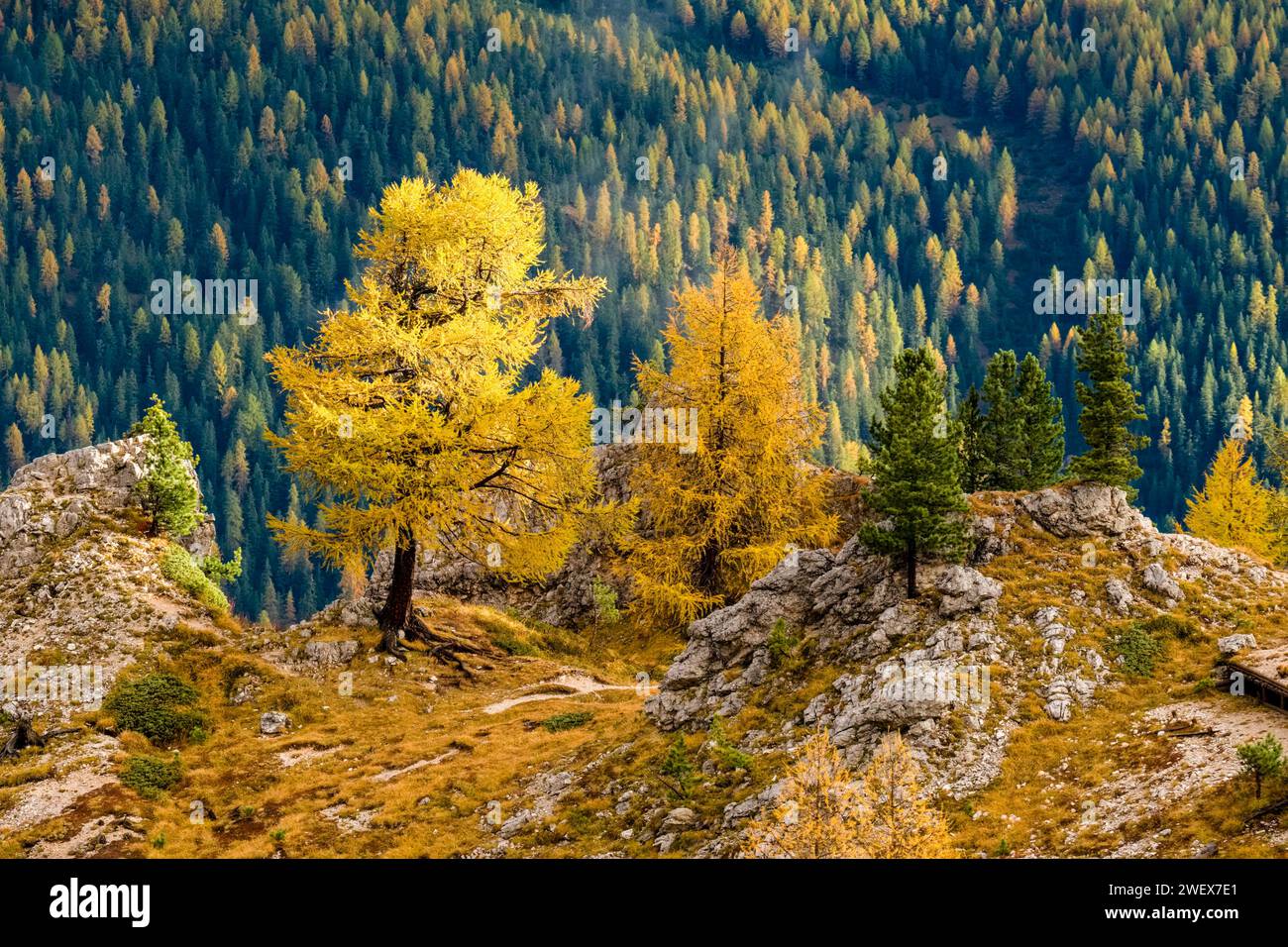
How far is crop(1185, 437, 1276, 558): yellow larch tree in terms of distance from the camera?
191ft

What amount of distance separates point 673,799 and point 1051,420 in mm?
22840

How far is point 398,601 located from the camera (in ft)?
128

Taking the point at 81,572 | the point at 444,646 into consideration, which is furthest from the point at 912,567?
the point at 81,572

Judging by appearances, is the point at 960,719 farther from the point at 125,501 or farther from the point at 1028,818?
the point at 125,501

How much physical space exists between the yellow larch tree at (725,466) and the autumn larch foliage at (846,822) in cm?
2071

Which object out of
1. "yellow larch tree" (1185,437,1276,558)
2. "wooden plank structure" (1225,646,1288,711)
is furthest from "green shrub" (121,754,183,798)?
"yellow larch tree" (1185,437,1276,558)

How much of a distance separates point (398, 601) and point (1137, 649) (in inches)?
883

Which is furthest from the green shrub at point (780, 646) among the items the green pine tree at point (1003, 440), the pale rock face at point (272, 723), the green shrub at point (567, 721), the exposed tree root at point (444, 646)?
the green pine tree at point (1003, 440)

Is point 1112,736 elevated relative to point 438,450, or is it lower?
lower

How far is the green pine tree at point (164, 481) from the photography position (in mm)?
41062

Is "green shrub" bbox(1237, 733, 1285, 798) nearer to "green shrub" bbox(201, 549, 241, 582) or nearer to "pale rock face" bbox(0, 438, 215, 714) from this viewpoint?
"pale rock face" bbox(0, 438, 215, 714)

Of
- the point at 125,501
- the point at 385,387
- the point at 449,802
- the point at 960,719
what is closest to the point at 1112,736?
the point at 960,719
